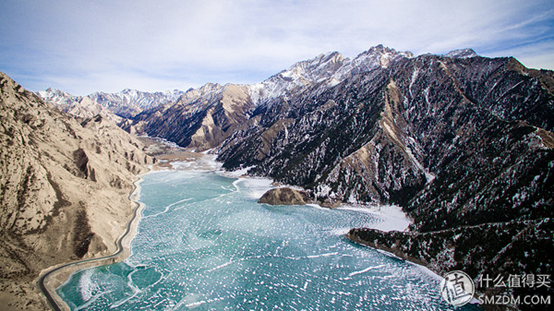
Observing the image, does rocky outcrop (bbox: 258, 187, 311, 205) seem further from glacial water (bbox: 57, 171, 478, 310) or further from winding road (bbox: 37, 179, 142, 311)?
winding road (bbox: 37, 179, 142, 311)

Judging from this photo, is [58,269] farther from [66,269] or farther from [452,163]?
[452,163]

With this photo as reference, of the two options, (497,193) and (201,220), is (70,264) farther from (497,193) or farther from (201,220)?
(497,193)

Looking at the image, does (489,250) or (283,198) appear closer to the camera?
(489,250)

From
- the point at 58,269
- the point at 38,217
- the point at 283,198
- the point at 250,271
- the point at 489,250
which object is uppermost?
the point at 38,217

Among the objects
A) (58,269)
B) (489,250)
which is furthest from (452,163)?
(58,269)

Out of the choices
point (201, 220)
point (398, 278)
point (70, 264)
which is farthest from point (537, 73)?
point (70, 264)

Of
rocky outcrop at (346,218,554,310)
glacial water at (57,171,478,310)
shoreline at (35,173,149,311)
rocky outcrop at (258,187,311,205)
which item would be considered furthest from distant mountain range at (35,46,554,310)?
shoreline at (35,173,149,311)

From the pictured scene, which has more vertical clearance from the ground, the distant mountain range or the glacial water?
the distant mountain range

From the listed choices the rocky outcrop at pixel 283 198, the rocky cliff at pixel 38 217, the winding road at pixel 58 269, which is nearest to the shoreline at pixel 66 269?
the winding road at pixel 58 269

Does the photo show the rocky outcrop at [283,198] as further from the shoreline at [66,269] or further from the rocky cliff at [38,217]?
the rocky cliff at [38,217]
